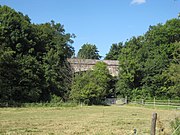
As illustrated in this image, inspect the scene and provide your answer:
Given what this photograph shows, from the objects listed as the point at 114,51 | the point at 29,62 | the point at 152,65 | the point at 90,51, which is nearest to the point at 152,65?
the point at 152,65

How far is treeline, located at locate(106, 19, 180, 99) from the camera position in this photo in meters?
61.2

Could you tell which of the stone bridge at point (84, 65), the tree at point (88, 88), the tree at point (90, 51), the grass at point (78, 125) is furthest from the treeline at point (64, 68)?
the tree at point (90, 51)

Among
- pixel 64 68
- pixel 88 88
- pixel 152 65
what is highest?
pixel 152 65

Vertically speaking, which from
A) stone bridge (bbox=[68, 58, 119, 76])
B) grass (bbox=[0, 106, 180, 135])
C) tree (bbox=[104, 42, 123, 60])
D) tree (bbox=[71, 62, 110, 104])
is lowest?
grass (bbox=[0, 106, 180, 135])

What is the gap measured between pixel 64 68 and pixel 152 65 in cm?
1891

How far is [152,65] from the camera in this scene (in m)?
63.1

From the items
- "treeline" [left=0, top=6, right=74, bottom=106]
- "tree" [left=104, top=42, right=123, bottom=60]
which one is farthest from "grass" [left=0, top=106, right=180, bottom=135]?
"tree" [left=104, top=42, right=123, bottom=60]

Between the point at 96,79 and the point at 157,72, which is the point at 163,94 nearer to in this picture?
the point at 157,72

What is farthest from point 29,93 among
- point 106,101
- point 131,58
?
point 131,58

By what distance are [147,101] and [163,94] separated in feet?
16.1

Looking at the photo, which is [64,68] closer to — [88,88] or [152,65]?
[88,88]

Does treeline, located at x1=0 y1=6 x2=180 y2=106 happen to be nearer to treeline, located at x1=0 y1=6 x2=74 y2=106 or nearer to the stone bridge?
treeline, located at x1=0 y1=6 x2=74 y2=106

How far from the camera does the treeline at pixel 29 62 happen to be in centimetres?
5134

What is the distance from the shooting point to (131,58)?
67.9 m
